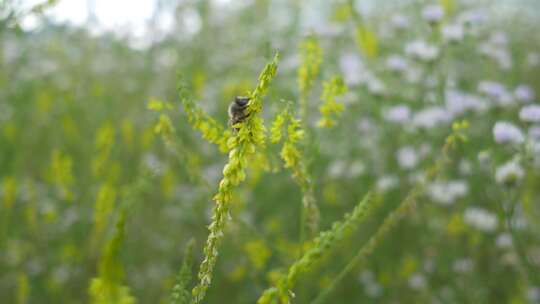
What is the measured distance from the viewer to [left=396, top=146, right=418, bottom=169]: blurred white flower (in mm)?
2309

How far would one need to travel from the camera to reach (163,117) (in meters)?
1.10

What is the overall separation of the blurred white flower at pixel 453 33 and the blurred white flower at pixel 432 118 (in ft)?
1.00

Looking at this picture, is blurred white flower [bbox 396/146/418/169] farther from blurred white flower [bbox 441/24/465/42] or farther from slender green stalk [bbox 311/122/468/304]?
slender green stalk [bbox 311/122/468/304]

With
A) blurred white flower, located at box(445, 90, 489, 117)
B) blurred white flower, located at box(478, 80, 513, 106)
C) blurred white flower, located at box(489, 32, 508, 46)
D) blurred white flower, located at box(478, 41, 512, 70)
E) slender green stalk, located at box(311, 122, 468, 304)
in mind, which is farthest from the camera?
blurred white flower, located at box(489, 32, 508, 46)

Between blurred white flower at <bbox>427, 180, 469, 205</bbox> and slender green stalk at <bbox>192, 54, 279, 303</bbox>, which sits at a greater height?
blurred white flower at <bbox>427, 180, 469, 205</bbox>

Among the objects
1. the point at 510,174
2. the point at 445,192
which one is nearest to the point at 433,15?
the point at 445,192

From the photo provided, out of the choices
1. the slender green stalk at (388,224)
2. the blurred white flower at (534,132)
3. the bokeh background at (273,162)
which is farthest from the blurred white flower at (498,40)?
the slender green stalk at (388,224)

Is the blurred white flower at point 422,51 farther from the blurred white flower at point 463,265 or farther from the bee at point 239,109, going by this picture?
the bee at point 239,109

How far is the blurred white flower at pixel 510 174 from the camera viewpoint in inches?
59.1

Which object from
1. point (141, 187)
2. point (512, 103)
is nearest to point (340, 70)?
point (512, 103)

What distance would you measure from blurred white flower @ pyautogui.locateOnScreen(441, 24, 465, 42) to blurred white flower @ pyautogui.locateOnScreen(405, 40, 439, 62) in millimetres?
73

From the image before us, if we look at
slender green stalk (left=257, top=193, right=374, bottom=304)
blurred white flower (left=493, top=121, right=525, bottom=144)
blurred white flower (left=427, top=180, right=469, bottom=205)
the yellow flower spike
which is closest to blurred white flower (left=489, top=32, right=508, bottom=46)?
blurred white flower (left=427, top=180, right=469, bottom=205)

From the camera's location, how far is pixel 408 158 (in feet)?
7.71

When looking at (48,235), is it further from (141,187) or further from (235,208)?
(141,187)
